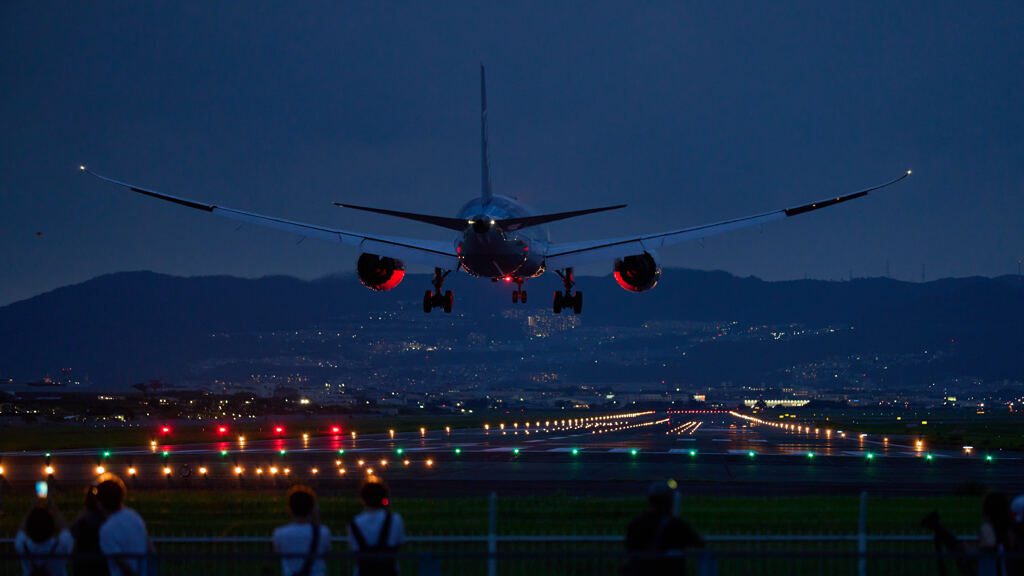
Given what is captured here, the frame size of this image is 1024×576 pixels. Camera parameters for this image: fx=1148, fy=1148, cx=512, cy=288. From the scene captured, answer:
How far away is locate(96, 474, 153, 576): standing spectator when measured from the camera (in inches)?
485

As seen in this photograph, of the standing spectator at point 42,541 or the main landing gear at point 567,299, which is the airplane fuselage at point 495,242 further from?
the standing spectator at point 42,541

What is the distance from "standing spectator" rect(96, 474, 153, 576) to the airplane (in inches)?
1164

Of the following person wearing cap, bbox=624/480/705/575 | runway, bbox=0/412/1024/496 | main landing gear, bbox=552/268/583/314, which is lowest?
runway, bbox=0/412/1024/496

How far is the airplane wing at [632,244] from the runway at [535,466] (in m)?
8.85

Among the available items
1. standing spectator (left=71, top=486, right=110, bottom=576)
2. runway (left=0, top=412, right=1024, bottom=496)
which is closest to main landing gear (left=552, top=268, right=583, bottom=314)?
runway (left=0, top=412, right=1024, bottom=496)

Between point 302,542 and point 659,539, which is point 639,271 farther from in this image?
point 302,542

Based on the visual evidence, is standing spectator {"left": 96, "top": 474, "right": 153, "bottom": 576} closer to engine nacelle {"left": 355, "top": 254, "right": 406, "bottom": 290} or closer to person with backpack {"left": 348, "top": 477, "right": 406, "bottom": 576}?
person with backpack {"left": 348, "top": 477, "right": 406, "bottom": 576}

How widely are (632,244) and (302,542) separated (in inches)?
1494

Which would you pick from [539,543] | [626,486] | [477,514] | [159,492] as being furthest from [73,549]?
[626,486]

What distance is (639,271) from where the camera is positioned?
4809 cm

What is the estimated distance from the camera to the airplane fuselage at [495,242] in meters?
41.7

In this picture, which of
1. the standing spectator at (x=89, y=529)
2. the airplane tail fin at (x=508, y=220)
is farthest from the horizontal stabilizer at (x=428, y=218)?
the standing spectator at (x=89, y=529)

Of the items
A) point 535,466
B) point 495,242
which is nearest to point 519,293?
point 535,466

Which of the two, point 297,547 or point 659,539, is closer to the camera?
point 659,539
